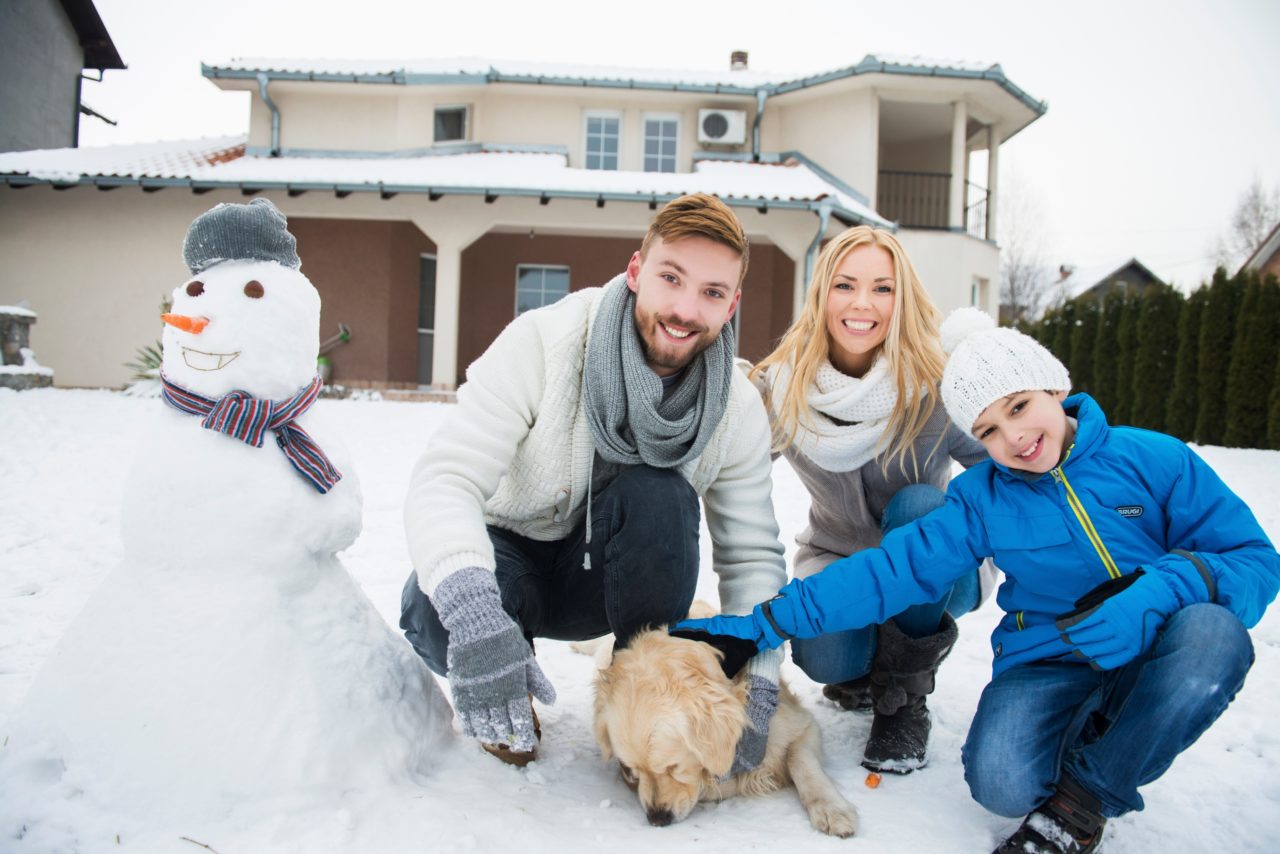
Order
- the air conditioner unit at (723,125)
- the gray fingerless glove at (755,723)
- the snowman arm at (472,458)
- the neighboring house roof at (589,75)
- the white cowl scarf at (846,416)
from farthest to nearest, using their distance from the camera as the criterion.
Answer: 1. the air conditioner unit at (723,125)
2. the neighboring house roof at (589,75)
3. the white cowl scarf at (846,416)
4. the gray fingerless glove at (755,723)
5. the snowman arm at (472,458)

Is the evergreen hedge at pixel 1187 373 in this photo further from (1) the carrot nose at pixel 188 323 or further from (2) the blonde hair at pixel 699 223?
(1) the carrot nose at pixel 188 323

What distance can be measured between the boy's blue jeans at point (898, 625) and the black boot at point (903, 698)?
0.13 feet

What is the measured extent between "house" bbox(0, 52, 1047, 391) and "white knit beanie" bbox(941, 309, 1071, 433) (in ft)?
29.6

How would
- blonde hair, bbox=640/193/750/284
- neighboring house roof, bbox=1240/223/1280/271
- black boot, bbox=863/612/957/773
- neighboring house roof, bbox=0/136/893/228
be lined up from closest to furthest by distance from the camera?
blonde hair, bbox=640/193/750/284 < black boot, bbox=863/612/957/773 < neighboring house roof, bbox=0/136/893/228 < neighboring house roof, bbox=1240/223/1280/271

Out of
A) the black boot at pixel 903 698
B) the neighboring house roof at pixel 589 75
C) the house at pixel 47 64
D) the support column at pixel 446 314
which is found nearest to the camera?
the black boot at pixel 903 698

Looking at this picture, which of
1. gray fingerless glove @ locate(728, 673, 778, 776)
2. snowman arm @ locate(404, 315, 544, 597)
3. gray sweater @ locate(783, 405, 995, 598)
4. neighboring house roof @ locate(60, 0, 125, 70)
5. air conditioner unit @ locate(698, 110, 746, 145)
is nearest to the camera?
snowman arm @ locate(404, 315, 544, 597)

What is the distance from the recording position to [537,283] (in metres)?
14.0

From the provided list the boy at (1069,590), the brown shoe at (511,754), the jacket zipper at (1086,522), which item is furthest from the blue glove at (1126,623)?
the brown shoe at (511,754)

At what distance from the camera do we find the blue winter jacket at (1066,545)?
1812 mm

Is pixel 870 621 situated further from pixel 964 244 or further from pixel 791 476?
pixel 964 244

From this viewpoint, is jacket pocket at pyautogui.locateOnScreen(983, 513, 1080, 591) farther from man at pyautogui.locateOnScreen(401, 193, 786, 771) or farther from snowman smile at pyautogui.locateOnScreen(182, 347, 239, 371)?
snowman smile at pyautogui.locateOnScreen(182, 347, 239, 371)

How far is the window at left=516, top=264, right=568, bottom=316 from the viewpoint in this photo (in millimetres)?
13945

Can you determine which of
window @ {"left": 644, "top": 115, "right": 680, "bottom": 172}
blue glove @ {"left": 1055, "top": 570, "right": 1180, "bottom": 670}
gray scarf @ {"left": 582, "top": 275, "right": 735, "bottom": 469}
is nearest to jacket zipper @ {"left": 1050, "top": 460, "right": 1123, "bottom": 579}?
blue glove @ {"left": 1055, "top": 570, "right": 1180, "bottom": 670}

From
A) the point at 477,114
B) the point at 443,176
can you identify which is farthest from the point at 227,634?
the point at 477,114
